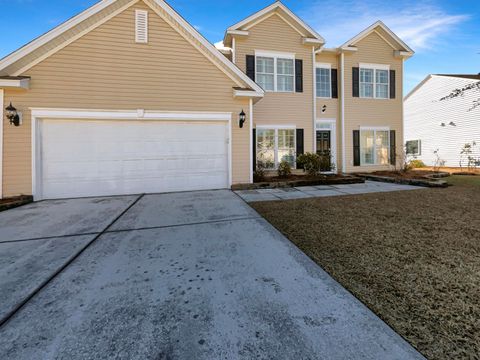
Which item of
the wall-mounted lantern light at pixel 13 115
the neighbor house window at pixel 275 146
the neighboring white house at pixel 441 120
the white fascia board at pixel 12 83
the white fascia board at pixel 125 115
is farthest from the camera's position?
the neighboring white house at pixel 441 120

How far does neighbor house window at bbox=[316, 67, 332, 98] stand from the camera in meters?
11.4

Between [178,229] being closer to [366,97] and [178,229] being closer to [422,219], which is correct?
[422,219]

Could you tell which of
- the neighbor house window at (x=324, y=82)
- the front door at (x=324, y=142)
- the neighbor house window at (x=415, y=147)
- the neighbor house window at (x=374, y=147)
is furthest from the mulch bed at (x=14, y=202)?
the neighbor house window at (x=415, y=147)

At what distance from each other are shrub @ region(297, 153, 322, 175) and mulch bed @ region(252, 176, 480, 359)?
3509mm

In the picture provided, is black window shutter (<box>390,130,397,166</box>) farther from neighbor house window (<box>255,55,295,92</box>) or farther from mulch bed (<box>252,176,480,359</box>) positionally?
mulch bed (<box>252,176,480,359</box>)

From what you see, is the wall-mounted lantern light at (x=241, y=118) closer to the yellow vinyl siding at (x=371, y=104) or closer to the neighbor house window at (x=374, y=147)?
the yellow vinyl siding at (x=371, y=104)

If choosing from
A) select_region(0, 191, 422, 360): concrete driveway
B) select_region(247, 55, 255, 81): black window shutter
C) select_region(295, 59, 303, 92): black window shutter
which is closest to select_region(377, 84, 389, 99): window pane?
select_region(295, 59, 303, 92): black window shutter

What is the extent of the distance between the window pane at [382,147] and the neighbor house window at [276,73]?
528 cm

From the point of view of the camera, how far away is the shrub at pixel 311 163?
9.22 meters

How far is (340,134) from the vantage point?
11430mm

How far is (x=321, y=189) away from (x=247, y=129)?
3.11m

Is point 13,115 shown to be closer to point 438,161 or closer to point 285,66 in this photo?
point 285,66

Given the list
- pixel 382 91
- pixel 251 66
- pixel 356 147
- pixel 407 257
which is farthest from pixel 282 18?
pixel 407 257

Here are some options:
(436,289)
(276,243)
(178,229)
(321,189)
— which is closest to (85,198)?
(178,229)
